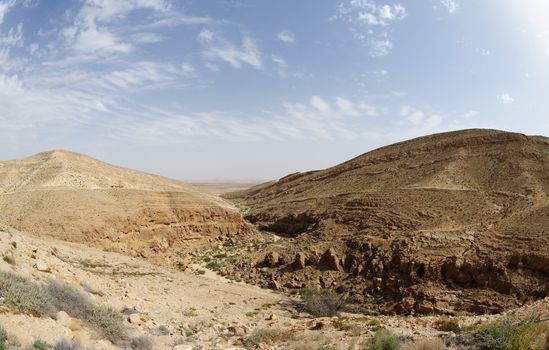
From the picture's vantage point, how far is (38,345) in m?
6.19

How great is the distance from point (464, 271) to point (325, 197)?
1560 cm

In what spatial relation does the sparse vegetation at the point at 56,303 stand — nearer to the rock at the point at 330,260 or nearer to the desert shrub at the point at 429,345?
the desert shrub at the point at 429,345

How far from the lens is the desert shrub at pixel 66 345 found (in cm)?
626

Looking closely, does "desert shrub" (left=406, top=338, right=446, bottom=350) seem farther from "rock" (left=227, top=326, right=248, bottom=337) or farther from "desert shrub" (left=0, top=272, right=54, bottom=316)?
"desert shrub" (left=0, top=272, right=54, bottom=316)

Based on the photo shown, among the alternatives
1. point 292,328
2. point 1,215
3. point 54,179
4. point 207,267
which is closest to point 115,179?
point 54,179

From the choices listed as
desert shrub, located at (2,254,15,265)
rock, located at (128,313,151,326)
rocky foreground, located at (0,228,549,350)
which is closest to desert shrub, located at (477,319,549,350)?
rocky foreground, located at (0,228,549,350)

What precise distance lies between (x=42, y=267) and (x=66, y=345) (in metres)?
4.28

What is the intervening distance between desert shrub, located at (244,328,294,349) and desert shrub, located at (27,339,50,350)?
409 centimetres

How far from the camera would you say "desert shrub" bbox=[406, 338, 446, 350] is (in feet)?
25.4

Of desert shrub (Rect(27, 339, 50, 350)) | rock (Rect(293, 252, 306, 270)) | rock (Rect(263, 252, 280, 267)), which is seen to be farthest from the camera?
rock (Rect(263, 252, 280, 267))

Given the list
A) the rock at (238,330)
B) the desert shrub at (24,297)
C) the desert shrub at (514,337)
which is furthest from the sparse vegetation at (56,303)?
the desert shrub at (514,337)

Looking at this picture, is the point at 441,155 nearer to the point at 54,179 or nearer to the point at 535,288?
the point at 535,288

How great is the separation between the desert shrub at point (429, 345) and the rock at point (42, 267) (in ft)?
26.7

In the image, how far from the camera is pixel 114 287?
463 inches
